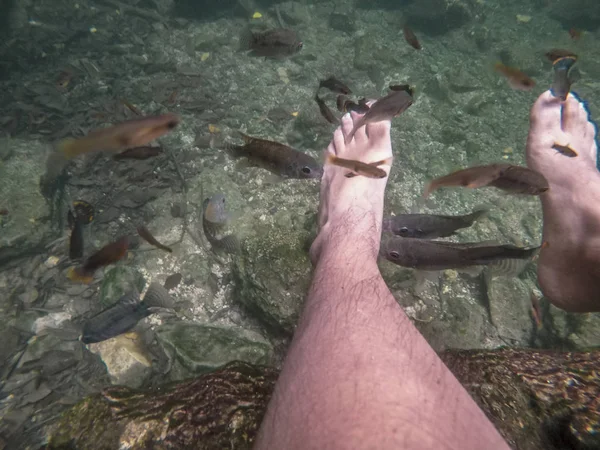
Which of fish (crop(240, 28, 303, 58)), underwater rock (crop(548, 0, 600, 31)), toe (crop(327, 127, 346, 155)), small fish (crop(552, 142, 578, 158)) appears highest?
underwater rock (crop(548, 0, 600, 31))

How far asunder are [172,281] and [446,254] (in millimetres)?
3044

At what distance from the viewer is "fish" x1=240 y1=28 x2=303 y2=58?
11.5 ft

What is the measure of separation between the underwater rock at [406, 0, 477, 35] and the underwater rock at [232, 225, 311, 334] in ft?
38.6

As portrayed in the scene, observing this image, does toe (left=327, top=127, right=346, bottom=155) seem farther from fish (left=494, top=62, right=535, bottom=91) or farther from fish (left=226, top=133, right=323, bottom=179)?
fish (left=494, top=62, right=535, bottom=91)

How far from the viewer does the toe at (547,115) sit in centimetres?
298

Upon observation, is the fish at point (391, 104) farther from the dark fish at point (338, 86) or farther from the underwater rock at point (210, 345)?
the underwater rock at point (210, 345)

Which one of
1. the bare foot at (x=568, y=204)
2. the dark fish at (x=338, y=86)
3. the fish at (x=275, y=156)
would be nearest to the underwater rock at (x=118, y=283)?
the fish at (x=275, y=156)

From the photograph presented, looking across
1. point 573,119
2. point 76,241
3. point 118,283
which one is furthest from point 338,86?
point 118,283

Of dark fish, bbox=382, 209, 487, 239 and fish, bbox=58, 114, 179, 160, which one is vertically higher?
fish, bbox=58, 114, 179, 160

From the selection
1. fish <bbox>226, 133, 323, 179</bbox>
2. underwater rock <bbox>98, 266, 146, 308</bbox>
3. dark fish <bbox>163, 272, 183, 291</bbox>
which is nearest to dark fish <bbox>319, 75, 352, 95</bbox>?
fish <bbox>226, 133, 323, 179</bbox>

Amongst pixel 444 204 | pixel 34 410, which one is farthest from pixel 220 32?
pixel 34 410

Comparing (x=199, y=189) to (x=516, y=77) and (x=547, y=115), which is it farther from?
(x=547, y=115)

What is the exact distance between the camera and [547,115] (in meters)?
2.98

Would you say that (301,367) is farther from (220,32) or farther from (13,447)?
(220,32)
